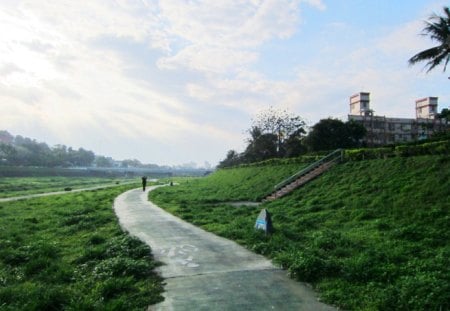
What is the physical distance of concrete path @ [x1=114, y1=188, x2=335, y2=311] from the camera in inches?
231

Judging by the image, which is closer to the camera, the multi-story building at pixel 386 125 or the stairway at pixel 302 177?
the stairway at pixel 302 177

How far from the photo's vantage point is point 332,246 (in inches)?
359

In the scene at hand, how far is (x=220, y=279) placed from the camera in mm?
7055

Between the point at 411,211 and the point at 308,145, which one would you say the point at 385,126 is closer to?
the point at 308,145

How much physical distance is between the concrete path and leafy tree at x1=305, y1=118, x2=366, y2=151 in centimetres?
3399

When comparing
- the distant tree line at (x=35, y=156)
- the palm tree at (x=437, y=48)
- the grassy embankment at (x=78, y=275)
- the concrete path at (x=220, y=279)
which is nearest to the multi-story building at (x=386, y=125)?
the palm tree at (x=437, y=48)

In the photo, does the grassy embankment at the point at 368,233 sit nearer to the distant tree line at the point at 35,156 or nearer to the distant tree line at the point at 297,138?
the distant tree line at the point at 297,138

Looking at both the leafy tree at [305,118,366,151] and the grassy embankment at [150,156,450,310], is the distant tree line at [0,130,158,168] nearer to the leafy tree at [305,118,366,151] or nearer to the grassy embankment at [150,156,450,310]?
the leafy tree at [305,118,366,151]

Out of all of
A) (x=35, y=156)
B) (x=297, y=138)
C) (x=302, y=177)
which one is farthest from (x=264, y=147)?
(x=35, y=156)

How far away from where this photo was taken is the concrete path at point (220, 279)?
19.2ft

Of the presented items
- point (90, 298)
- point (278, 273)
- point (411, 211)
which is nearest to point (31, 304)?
point (90, 298)

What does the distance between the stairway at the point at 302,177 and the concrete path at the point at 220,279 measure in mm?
12481

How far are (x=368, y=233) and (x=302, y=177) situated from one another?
13.6m

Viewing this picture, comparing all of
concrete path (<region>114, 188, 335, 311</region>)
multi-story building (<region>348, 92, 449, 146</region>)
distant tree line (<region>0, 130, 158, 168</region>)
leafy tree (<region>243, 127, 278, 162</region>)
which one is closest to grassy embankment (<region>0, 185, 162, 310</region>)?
concrete path (<region>114, 188, 335, 311</region>)
